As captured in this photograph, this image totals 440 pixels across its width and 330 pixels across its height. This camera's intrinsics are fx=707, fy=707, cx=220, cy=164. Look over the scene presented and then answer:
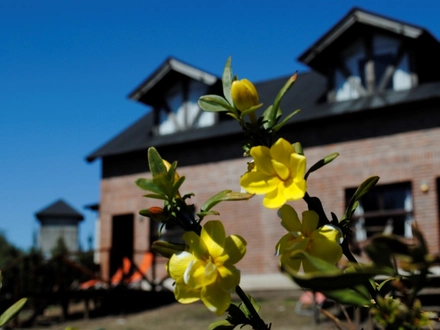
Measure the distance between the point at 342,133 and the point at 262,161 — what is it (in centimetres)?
1418

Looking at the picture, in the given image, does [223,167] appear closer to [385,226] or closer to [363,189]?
[385,226]

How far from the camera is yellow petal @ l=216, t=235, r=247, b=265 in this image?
741 millimetres

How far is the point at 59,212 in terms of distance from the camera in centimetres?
3394

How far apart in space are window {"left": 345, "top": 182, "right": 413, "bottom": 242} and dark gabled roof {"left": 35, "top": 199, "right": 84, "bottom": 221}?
2174 cm

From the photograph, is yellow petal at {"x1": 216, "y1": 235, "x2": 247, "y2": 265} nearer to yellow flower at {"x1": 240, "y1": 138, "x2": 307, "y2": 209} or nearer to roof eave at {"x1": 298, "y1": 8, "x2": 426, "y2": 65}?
yellow flower at {"x1": 240, "y1": 138, "x2": 307, "y2": 209}

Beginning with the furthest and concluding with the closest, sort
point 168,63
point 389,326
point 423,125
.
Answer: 1. point 168,63
2. point 423,125
3. point 389,326

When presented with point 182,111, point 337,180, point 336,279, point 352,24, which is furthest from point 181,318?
point 336,279

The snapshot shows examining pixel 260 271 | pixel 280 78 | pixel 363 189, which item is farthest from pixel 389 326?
pixel 280 78

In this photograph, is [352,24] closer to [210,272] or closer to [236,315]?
[236,315]

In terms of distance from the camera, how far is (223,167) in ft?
52.9

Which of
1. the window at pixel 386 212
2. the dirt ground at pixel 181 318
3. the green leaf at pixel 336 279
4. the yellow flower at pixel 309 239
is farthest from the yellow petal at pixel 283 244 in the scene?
the window at pixel 386 212

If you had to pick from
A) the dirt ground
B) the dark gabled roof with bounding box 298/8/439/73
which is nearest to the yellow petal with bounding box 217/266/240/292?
the dirt ground

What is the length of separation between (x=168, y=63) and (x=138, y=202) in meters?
3.50

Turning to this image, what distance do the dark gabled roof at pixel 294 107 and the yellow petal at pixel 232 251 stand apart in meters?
13.4
